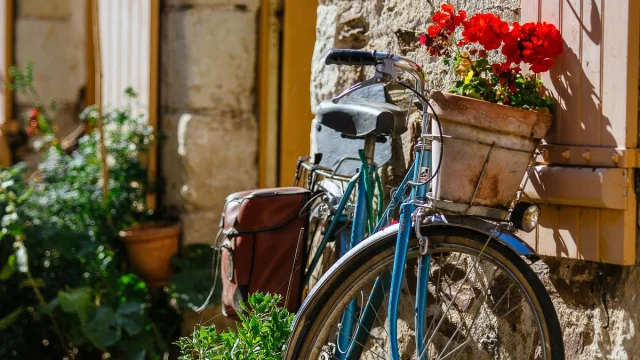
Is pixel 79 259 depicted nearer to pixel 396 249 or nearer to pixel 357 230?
pixel 357 230

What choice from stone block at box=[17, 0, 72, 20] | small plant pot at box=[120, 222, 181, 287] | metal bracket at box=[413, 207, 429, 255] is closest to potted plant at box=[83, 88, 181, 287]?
small plant pot at box=[120, 222, 181, 287]

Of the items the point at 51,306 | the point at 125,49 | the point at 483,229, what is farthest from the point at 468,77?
the point at 125,49

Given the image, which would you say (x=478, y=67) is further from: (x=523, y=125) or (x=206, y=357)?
(x=206, y=357)

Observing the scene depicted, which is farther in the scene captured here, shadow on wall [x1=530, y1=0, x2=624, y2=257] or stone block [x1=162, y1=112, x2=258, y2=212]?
stone block [x1=162, y1=112, x2=258, y2=212]

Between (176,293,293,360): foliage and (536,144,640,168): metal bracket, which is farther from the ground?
(536,144,640,168): metal bracket

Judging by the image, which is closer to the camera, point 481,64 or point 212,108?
point 481,64

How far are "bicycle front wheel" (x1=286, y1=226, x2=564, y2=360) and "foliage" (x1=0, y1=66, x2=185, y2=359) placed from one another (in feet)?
6.95

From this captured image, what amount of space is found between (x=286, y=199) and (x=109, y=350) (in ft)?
8.29

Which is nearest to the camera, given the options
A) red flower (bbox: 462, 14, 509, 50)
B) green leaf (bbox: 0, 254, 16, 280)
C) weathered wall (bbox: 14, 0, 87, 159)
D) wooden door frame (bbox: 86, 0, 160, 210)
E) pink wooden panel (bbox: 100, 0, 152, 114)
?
red flower (bbox: 462, 14, 509, 50)

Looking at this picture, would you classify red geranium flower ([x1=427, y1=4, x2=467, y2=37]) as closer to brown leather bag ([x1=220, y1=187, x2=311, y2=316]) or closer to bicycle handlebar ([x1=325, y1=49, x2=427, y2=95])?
bicycle handlebar ([x1=325, y1=49, x2=427, y2=95])

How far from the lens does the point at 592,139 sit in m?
2.72

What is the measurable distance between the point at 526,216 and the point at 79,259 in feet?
11.8

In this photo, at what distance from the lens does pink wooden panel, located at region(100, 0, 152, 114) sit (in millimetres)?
6090

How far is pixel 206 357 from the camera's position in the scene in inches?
116
